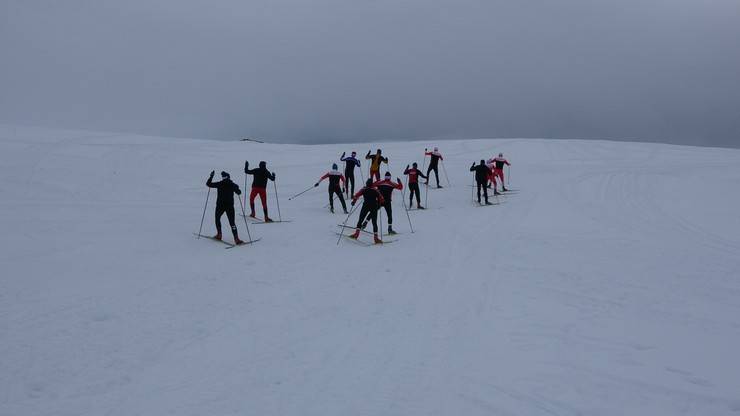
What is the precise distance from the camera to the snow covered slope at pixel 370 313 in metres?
4.10

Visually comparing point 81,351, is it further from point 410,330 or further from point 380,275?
point 380,275

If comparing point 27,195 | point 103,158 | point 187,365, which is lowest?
point 187,365

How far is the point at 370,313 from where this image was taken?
6.10 meters

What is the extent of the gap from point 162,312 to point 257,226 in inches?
246

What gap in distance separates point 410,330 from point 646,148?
35.5m

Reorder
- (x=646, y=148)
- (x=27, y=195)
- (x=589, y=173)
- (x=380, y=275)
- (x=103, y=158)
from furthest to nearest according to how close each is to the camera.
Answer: (x=646, y=148) → (x=589, y=173) → (x=103, y=158) → (x=27, y=195) → (x=380, y=275)

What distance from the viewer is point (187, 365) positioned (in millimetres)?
4691

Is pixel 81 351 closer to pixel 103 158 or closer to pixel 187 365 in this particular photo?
pixel 187 365

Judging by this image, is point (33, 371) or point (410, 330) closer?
point (33, 371)

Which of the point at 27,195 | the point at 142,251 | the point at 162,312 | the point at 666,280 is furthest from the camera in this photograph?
the point at 27,195

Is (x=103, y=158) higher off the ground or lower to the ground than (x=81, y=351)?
higher

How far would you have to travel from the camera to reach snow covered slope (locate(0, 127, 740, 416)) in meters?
4.10

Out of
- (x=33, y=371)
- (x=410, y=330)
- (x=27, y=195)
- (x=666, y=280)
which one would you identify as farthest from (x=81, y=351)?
(x=27, y=195)

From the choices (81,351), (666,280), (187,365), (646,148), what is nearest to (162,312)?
(81,351)
